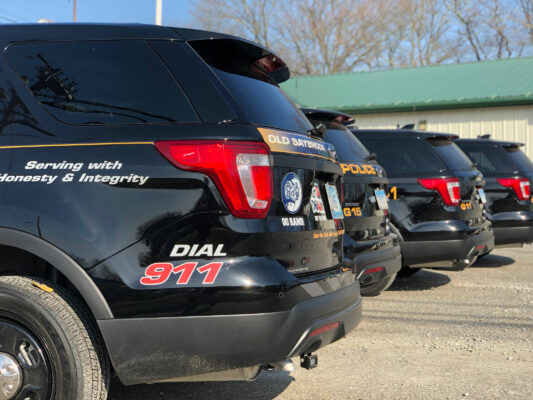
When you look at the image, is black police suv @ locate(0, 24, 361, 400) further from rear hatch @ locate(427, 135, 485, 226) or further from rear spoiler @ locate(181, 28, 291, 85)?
rear hatch @ locate(427, 135, 485, 226)

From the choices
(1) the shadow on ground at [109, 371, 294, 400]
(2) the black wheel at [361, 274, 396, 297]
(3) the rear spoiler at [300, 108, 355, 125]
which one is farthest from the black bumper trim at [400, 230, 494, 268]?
(1) the shadow on ground at [109, 371, 294, 400]

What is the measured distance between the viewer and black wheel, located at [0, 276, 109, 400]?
9.44ft

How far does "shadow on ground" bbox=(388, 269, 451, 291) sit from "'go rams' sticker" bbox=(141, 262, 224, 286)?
5.51m

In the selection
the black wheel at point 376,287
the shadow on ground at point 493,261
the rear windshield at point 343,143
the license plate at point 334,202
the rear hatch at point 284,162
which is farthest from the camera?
the shadow on ground at point 493,261

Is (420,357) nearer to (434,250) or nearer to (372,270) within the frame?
(372,270)

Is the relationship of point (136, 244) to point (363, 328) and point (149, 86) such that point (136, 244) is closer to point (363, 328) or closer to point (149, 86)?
point (149, 86)

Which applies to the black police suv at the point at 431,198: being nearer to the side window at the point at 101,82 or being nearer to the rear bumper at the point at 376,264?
the rear bumper at the point at 376,264

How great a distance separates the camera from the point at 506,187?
973 centimetres

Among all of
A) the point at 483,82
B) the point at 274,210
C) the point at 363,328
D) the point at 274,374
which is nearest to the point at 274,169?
the point at 274,210

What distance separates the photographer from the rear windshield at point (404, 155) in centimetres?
749

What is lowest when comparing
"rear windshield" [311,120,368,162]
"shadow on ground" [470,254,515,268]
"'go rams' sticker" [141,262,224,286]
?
"shadow on ground" [470,254,515,268]

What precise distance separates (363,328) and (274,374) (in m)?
1.60

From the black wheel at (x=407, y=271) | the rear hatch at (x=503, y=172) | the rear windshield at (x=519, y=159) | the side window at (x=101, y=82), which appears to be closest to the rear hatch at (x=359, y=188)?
the black wheel at (x=407, y=271)

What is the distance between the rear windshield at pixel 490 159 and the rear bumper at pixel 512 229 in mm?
784
